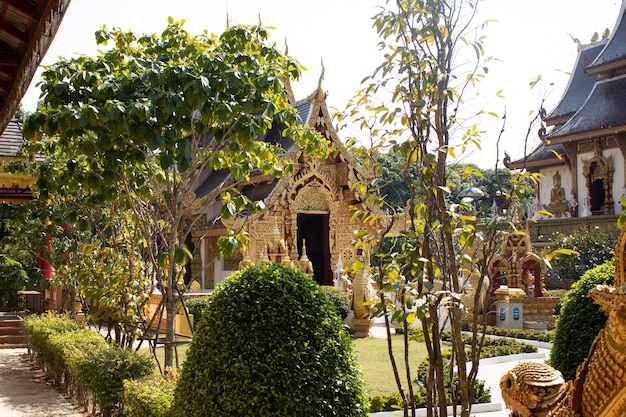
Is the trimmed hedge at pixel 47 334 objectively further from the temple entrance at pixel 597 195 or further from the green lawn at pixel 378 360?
the temple entrance at pixel 597 195

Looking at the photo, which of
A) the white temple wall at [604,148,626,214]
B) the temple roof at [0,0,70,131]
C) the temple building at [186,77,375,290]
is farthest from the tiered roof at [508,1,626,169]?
the temple roof at [0,0,70,131]

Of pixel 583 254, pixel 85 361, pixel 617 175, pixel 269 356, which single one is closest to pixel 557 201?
pixel 617 175

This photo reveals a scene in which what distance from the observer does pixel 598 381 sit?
9.59 feet

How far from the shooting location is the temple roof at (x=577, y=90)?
2922cm

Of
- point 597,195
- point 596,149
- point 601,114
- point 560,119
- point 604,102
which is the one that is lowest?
point 597,195

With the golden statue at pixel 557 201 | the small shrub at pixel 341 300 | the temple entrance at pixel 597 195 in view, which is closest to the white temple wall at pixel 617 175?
the temple entrance at pixel 597 195

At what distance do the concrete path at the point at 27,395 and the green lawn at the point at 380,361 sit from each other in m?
3.81

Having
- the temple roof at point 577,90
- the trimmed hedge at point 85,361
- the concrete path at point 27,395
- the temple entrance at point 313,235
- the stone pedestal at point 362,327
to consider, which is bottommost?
the concrete path at point 27,395

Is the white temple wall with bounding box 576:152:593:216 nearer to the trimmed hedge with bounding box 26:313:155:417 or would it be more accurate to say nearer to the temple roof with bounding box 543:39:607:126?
the temple roof with bounding box 543:39:607:126

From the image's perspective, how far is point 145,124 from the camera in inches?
229

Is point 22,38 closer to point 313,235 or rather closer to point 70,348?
point 70,348

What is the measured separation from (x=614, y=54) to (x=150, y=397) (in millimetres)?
24456

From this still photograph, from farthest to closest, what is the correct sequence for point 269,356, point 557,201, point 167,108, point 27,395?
point 557,201 < point 27,395 < point 167,108 < point 269,356

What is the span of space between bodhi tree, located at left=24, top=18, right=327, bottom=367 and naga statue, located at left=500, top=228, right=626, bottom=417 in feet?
10.9
